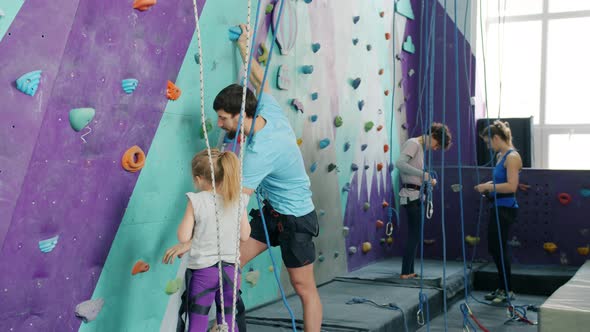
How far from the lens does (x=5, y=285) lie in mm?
2469

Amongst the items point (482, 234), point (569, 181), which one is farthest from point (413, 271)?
point (569, 181)

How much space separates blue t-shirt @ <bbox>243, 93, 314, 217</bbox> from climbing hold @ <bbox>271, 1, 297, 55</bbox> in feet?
3.55

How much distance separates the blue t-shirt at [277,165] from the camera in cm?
281

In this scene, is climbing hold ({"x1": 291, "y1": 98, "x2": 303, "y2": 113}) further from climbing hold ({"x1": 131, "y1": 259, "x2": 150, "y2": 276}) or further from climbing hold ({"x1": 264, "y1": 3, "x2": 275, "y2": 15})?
climbing hold ({"x1": 131, "y1": 259, "x2": 150, "y2": 276})

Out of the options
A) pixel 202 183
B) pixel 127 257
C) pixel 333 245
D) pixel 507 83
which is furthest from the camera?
pixel 507 83

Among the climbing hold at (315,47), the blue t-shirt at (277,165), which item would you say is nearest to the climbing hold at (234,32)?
the blue t-shirt at (277,165)

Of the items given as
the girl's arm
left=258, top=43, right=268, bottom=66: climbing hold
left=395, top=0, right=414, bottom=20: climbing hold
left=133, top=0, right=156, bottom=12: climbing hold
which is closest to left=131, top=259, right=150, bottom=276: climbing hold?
the girl's arm

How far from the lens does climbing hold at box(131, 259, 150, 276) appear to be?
3.05 metres

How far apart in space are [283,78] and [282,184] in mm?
1287

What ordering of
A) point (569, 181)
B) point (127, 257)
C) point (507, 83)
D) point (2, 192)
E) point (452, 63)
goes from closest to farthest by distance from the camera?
point (2, 192)
point (127, 257)
point (569, 181)
point (452, 63)
point (507, 83)

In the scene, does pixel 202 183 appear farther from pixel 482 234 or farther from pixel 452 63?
pixel 452 63

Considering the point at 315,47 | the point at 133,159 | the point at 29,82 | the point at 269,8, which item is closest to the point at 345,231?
the point at 315,47

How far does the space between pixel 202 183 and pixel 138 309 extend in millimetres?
742

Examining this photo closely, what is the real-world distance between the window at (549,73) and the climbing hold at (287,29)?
3.93 m
